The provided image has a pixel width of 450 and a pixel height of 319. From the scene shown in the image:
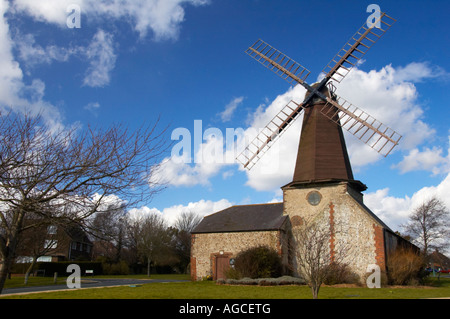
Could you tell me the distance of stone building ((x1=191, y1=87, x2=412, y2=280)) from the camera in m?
21.0

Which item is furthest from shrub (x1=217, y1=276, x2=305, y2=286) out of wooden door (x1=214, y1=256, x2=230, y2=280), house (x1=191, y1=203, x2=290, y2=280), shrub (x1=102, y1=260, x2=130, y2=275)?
shrub (x1=102, y1=260, x2=130, y2=275)

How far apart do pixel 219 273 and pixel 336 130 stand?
41.1 feet

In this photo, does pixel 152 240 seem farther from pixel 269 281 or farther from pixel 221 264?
pixel 269 281

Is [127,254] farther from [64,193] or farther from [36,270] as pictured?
[64,193]

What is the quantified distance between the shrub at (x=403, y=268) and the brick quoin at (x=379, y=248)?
0.42 metres

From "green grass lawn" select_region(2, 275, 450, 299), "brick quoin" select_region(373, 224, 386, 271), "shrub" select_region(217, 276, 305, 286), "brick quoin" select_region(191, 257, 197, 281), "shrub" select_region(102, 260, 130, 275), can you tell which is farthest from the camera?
"shrub" select_region(102, 260, 130, 275)

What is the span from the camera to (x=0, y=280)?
6.81 metres

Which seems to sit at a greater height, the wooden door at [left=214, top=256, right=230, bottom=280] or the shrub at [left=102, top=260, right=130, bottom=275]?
the wooden door at [left=214, top=256, right=230, bottom=280]

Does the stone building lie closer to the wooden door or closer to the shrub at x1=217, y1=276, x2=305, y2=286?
the wooden door

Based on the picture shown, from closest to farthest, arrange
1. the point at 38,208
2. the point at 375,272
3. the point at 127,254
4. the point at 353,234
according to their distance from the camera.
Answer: the point at 38,208, the point at 375,272, the point at 353,234, the point at 127,254

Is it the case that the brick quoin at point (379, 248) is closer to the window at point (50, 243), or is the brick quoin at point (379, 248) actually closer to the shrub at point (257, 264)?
the shrub at point (257, 264)

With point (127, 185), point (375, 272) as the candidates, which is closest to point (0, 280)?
point (127, 185)

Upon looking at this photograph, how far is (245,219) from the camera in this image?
26125 millimetres

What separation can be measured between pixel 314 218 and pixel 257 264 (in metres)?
4.93
